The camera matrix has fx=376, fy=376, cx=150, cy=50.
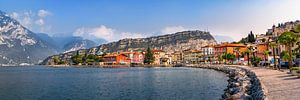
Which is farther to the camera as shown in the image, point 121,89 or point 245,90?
point 121,89

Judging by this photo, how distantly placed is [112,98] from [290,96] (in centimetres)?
2103

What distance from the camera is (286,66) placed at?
73.4 metres

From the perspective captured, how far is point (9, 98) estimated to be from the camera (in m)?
A: 42.4

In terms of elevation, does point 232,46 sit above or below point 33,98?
above

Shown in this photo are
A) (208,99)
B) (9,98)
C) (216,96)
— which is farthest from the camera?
(9,98)

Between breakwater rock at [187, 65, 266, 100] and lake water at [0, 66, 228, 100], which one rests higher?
breakwater rock at [187, 65, 266, 100]

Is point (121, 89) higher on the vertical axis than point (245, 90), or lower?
lower

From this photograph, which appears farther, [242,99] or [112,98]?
[112,98]

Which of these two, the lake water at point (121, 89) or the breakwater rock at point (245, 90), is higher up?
the breakwater rock at point (245, 90)

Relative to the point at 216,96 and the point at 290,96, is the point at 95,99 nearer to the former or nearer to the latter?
the point at 216,96

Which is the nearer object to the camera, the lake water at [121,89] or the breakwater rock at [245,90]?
the breakwater rock at [245,90]

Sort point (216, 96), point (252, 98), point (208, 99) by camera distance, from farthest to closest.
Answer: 1. point (216, 96)
2. point (208, 99)
3. point (252, 98)

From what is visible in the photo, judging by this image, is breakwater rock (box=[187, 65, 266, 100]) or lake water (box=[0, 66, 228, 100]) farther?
lake water (box=[0, 66, 228, 100])

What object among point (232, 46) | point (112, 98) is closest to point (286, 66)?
point (112, 98)
